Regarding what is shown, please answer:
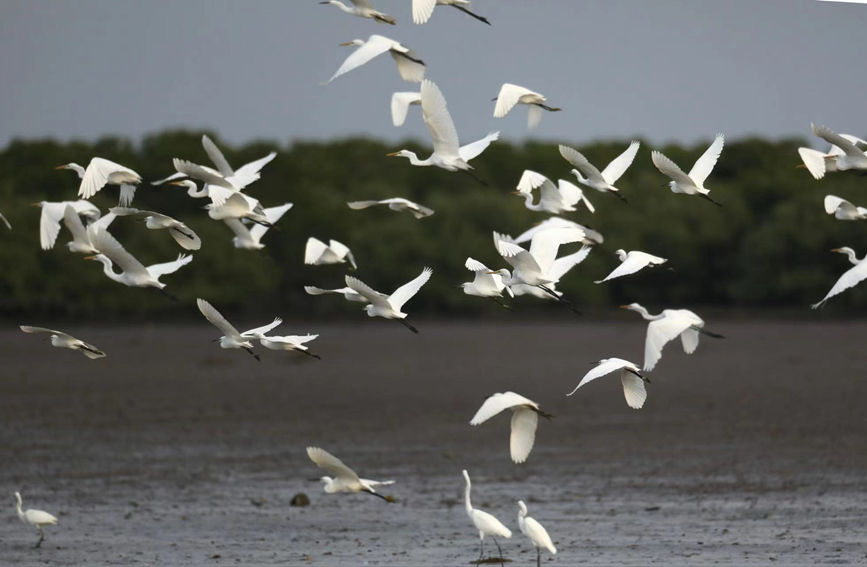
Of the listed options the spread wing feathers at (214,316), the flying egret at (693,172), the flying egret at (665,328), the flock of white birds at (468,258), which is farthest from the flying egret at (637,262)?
the spread wing feathers at (214,316)

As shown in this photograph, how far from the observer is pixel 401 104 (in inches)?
567

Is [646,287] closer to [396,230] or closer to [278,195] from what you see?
[396,230]

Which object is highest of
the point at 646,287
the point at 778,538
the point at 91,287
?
the point at 778,538

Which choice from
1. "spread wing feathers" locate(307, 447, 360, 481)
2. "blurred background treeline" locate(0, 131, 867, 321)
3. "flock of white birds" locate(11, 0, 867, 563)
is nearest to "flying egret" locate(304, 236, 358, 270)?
"flock of white birds" locate(11, 0, 867, 563)

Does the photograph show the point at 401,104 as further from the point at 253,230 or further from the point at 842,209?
the point at 842,209

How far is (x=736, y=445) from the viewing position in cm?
2030

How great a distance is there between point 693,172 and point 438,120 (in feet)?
6.67

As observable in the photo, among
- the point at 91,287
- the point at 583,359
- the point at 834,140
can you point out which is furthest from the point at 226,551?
the point at 91,287

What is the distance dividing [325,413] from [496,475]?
279 inches

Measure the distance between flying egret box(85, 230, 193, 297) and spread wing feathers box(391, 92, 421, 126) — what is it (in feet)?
7.19

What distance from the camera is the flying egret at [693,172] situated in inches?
482

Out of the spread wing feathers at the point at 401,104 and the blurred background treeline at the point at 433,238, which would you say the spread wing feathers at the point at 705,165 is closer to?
the spread wing feathers at the point at 401,104

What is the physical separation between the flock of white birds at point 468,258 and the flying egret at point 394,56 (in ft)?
0.03

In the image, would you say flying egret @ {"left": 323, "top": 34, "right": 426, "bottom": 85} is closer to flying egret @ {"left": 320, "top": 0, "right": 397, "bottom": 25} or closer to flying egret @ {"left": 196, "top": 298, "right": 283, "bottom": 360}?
flying egret @ {"left": 320, "top": 0, "right": 397, "bottom": 25}
